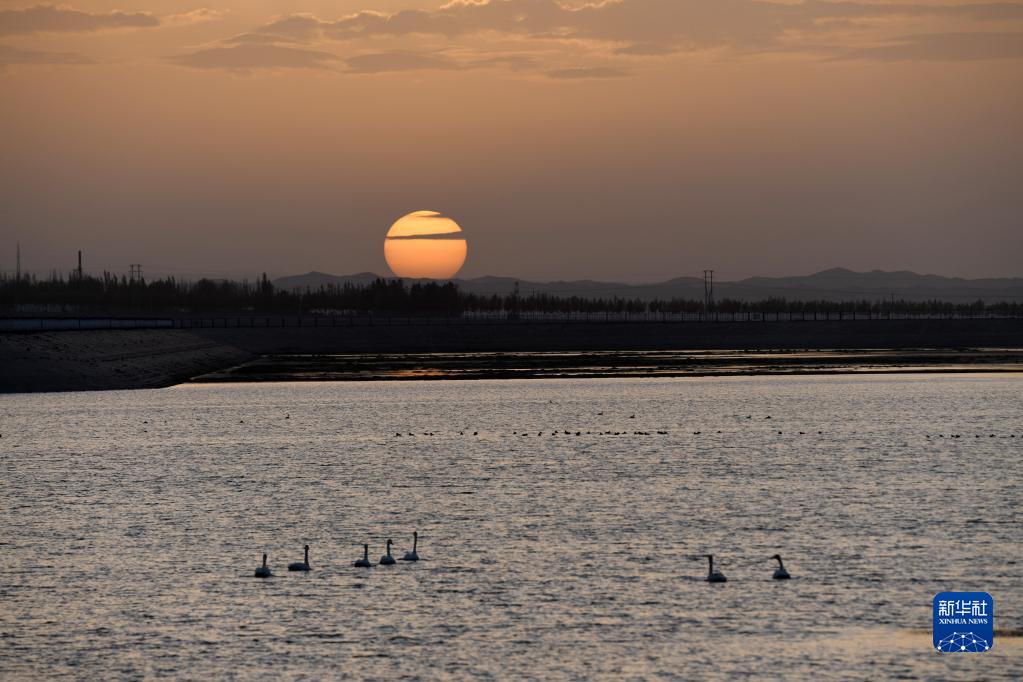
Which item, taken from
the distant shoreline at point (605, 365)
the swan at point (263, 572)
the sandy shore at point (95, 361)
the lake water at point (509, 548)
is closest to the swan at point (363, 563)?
the lake water at point (509, 548)

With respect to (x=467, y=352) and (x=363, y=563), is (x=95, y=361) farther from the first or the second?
(x=363, y=563)

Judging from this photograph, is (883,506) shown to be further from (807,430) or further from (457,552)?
(807,430)

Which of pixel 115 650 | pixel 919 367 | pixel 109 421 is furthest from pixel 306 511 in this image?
pixel 919 367

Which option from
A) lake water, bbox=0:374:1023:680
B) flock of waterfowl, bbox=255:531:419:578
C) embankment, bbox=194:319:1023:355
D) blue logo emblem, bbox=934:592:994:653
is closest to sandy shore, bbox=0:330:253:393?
embankment, bbox=194:319:1023:355

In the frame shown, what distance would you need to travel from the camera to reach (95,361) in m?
109

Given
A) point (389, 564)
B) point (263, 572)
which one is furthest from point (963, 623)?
point (263, 572)

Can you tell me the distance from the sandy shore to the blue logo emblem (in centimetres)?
8338

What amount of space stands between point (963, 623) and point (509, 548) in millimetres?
10774

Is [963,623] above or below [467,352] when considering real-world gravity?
above

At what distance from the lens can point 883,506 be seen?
115 feet

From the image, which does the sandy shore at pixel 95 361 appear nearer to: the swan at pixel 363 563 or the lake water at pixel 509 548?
the lake water at pixel 509 548

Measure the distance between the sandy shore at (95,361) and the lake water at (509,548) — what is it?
127 feet

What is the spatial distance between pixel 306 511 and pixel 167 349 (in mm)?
105537

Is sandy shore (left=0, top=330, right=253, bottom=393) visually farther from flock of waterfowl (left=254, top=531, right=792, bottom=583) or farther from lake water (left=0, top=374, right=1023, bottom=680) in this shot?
flock of waterfowl (left=254, top=531, right=792, bottom=583)
